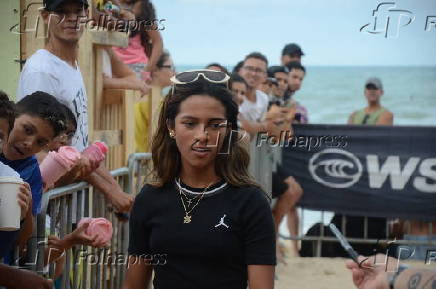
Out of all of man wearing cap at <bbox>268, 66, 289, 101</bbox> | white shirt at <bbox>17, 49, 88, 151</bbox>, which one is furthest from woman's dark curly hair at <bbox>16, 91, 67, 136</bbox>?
man wearing cap at <bbox>268, 66, 289, 101</bbox>

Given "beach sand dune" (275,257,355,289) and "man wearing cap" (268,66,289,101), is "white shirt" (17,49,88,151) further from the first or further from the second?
"man wearing cap" (268,66,289,101)

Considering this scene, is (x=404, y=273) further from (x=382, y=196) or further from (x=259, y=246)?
(x=382, y=196)

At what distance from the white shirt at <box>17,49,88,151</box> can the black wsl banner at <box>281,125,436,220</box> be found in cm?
520

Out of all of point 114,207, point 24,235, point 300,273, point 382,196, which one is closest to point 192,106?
point 24,235

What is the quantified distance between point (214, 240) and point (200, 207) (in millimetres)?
150

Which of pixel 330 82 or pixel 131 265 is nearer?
pixel 131 265

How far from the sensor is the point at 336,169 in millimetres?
10164

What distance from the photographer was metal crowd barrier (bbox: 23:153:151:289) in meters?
3.97

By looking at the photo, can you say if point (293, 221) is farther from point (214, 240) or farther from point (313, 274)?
point (214, 240)

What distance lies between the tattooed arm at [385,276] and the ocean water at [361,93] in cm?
3447

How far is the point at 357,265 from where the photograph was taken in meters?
3.05

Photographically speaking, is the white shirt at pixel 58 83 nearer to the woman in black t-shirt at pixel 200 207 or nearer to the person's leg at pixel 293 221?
the woman in black t-shirt at pixel 200 207

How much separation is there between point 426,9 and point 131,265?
23.9 meters

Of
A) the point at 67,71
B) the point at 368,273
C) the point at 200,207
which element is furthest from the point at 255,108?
the point at 368,273
